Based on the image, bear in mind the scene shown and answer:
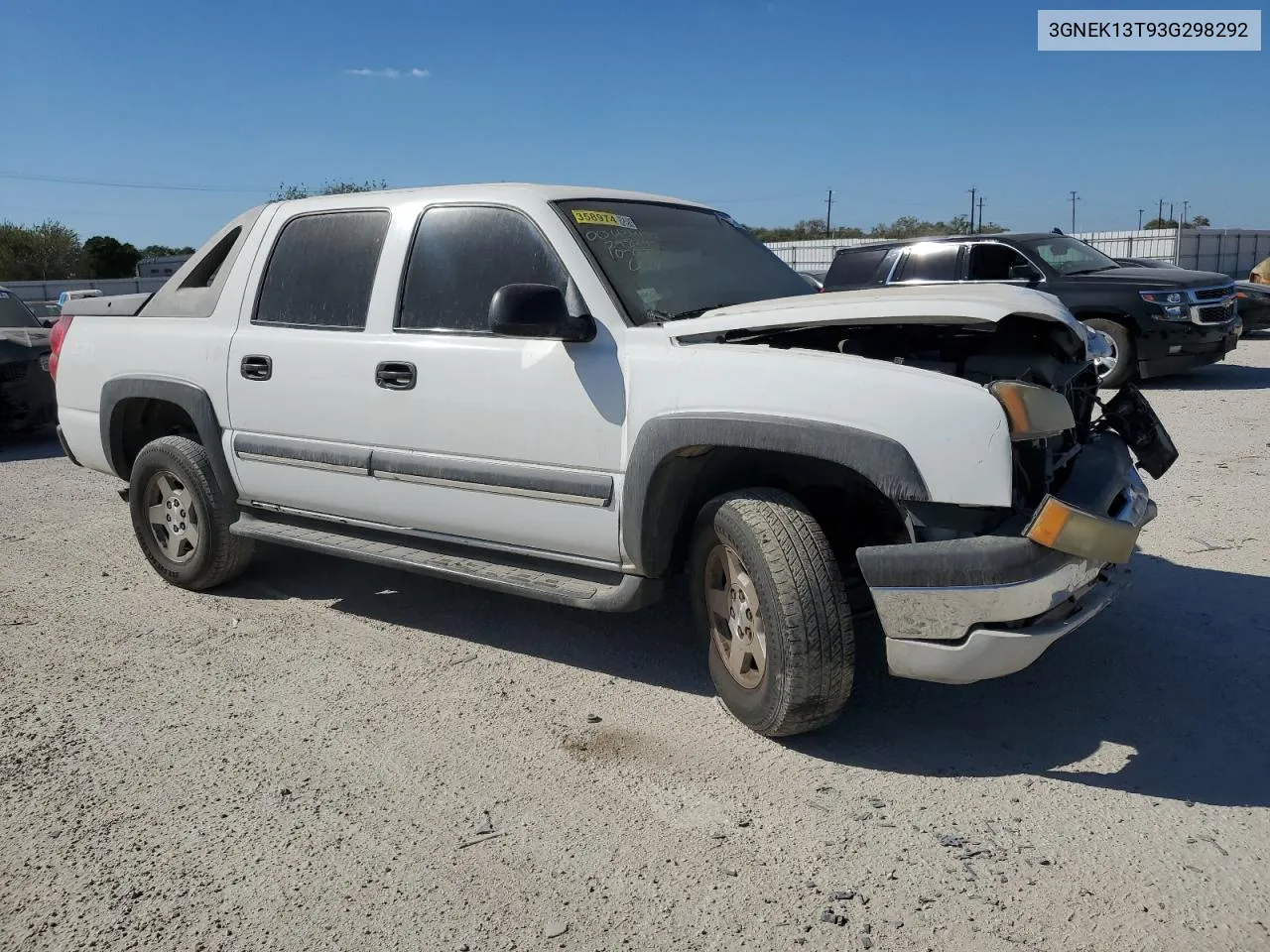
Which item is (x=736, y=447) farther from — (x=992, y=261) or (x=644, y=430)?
(x=992, y=261)

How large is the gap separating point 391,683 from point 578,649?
30.5 inches

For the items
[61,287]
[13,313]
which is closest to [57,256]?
[61,287]

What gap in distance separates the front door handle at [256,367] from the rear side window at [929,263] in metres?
8.27

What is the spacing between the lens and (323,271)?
189 inches

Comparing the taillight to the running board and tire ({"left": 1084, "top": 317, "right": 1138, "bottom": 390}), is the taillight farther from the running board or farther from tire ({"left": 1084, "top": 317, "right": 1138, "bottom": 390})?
tire ({"left": 1084, "top": 317, "right": 1138, "bottom": 390})

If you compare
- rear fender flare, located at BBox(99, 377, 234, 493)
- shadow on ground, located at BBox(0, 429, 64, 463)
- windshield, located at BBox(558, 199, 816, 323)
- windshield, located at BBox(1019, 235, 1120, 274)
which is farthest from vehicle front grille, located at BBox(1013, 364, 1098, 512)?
shadow on ground, located at BBox(0, 429, 64, 463)

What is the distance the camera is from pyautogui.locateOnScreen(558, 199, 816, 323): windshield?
4090 mm

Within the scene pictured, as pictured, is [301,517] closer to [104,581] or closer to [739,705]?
[104,581]

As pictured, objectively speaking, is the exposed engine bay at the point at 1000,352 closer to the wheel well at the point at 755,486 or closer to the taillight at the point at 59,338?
the wheel well at the point at 755,486

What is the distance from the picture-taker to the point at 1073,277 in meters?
11.2

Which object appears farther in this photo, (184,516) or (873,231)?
(873,231)

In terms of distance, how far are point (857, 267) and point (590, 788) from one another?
9.70 metres

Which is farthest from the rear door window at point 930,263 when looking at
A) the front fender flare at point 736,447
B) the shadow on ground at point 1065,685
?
the front fender flare at point 736,447

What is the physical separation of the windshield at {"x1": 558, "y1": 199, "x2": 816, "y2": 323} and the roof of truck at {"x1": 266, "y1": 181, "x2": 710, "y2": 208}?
0.07 metres
